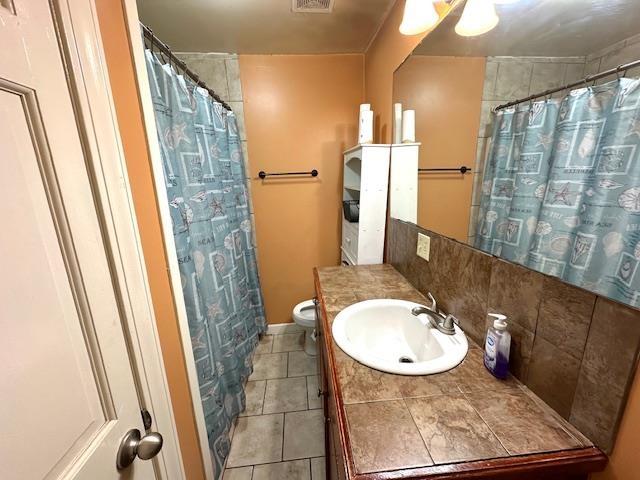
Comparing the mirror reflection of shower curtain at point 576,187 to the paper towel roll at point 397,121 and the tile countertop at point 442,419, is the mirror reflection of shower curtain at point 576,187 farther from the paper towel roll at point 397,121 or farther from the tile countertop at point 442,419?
the paper towel roll at point 397,121

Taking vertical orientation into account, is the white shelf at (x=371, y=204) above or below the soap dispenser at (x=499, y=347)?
above

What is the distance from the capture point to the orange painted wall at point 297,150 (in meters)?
2.08

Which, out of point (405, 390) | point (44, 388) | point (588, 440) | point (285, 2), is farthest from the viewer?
point (285, 2)

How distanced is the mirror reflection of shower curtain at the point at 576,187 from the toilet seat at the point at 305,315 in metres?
1.52

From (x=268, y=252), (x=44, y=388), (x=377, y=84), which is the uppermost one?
(x=377, y=84)

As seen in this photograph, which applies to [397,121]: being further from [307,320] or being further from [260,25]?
[307,320]

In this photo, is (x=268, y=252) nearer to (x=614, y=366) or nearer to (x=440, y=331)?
(x=440, y=331)

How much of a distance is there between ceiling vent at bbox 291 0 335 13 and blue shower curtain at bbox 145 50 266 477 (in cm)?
69

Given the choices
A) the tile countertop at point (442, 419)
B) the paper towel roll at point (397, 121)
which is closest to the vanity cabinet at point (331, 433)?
the tile countertop at point (442, 419)

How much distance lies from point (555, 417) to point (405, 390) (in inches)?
12.6

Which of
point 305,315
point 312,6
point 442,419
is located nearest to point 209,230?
point 305,315

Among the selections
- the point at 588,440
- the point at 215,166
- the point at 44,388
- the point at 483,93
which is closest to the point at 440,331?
the point at 588,440

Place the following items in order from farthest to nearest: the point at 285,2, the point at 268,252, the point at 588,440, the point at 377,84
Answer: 1. the point at 268,252
2. the point at 377,84
3. the point at 285,2
4. the point at 588,440

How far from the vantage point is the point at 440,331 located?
0.93 m
